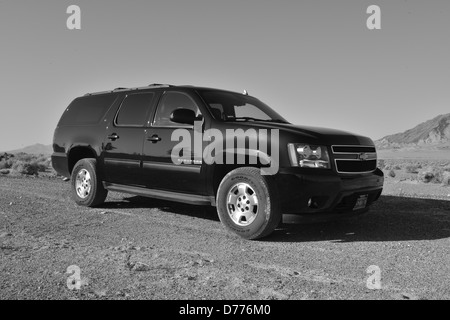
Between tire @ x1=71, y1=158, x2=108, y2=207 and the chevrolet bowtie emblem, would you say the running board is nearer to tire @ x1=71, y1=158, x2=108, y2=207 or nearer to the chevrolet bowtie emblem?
tire @ x1=71, y1=158, x2=108, y2=207

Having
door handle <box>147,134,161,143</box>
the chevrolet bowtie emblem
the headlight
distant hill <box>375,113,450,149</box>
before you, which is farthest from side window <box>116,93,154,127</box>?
distant hill <box>375,113,450,149</box>

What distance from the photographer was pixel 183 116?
5.62 meters

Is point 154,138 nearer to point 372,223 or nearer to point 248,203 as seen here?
point 248,203

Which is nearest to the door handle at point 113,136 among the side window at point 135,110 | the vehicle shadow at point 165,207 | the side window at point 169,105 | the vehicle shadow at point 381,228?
the side window at point 135,110

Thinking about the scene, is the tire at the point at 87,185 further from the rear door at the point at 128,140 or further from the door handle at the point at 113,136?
the door handle at the point at 113,136

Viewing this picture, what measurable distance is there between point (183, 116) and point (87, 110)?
2.82 metres

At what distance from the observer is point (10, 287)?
3336 mm

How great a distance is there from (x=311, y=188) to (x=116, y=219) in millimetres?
2975

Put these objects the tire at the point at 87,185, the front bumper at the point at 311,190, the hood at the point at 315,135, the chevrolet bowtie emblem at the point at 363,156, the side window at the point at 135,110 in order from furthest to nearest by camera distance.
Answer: the tire at the point at 87,185 < the side window at the point at 135,110 < the chevrolet bowtie emblem at the point at 363,156 < the hood at the point at 315,135 < the front bumper at the point at 311,190

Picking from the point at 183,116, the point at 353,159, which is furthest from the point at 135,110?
the point at 353,159

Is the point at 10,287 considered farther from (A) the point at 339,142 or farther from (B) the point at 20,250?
(A) the point at 339,142

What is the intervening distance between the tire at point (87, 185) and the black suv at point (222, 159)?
0.7 inches

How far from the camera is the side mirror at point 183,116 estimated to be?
5.61 metres

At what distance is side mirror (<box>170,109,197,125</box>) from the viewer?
18.4ft
